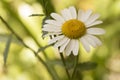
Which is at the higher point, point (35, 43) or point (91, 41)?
Answer: point (91, 41)

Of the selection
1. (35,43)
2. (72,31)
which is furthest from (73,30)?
(35,43)

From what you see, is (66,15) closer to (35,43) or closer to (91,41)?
(91,41)

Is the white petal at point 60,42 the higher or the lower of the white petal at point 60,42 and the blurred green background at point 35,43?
the higher

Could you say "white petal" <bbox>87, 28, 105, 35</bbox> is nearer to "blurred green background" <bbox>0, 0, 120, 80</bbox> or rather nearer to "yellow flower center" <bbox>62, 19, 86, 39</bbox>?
"yellow flower center" <bbox>62, 19, 86, 39</bbox>

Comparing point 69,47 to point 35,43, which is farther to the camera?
point 35,43

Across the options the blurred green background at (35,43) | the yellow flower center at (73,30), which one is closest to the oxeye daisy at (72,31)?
the yellow flower center at (73,30)

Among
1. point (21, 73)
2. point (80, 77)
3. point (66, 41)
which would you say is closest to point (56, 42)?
point (66, 41)

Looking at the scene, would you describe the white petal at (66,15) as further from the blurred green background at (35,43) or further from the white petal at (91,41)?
the blurred green background at (35,43)

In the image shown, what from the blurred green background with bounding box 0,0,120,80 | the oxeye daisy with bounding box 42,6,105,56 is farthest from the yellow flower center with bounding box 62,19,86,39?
the blurred green background with bounding box 0,0,120,80

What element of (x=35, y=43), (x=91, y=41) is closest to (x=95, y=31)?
(x=91, y=41)
